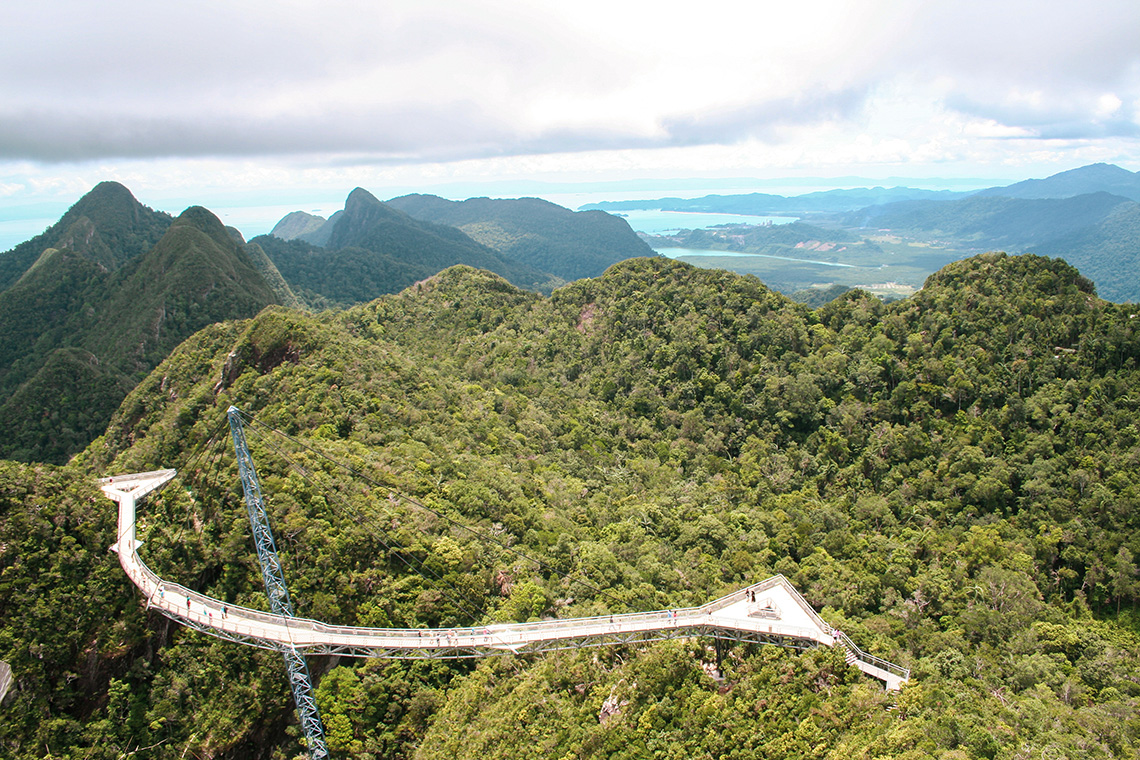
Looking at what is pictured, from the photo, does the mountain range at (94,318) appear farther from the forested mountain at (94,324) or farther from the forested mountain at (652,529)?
the forested mountain at (652,529)

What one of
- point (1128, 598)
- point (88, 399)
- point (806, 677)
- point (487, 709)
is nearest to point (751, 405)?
point (1128, 598)

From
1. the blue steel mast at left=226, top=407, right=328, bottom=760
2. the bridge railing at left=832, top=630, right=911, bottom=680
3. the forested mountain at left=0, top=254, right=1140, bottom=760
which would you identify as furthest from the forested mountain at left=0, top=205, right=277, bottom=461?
the bridge railing at left=832, top=630, right=911, bottom=680

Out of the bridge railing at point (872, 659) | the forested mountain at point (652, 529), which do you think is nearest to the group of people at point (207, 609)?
the forested mountain at point (652, 529)

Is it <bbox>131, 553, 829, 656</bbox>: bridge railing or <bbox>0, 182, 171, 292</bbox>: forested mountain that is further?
<bbox>0, 182, 171, 292</bbox>: forested mountain

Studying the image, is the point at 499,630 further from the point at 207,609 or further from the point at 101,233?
the point at 101,233

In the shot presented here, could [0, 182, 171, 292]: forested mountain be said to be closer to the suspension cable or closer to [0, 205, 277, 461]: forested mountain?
[0, 205, 277, 461]: forested mountain
